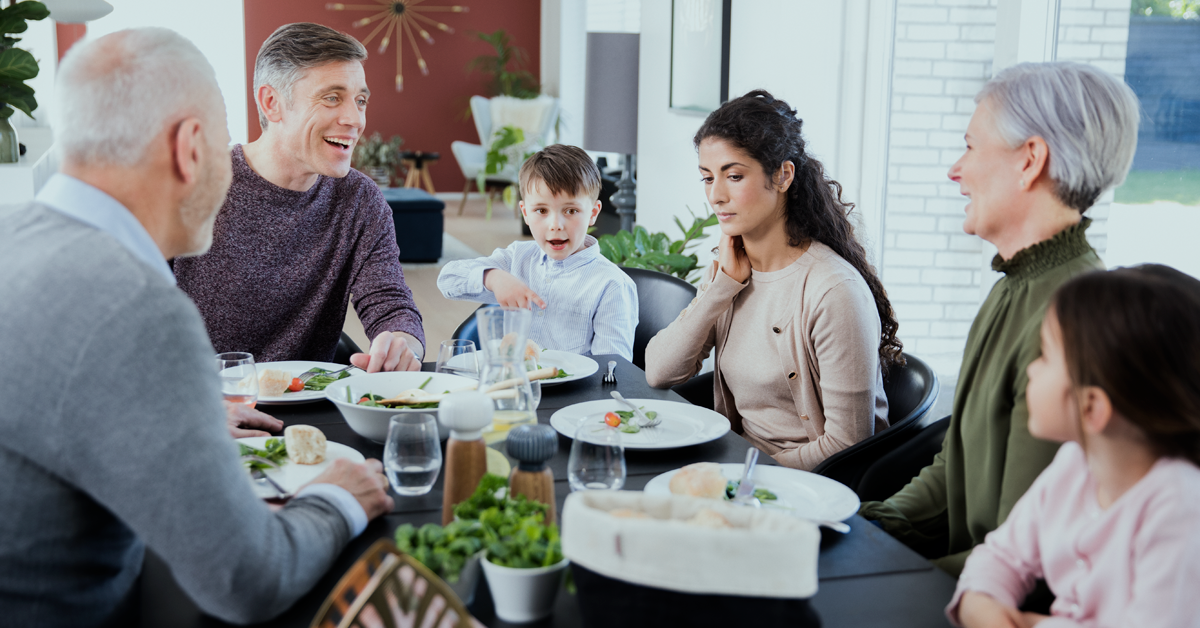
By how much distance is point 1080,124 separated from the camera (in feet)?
4.16

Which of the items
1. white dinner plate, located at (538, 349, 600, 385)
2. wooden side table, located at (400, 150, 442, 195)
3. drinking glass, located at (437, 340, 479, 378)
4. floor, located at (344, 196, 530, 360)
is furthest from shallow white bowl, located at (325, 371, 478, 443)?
wooden side table, located at (400, 150, 442, 195)

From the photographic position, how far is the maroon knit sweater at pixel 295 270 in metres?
2.27

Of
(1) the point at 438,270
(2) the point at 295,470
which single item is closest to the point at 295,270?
(2) the point at 295,470

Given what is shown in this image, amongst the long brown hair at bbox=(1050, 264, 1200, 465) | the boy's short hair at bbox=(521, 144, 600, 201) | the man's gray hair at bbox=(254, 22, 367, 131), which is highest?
the man's gray hair at bbox=(254, 22, 367, 131)

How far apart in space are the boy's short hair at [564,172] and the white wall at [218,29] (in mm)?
8712

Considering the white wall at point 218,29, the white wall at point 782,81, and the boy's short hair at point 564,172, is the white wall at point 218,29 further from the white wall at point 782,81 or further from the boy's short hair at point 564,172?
the boy's short hair at point 564,172

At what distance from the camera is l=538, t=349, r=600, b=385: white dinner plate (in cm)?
190

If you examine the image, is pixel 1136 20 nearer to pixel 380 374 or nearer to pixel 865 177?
pixel 865 177

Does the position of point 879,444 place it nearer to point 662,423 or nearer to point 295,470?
point 662,423

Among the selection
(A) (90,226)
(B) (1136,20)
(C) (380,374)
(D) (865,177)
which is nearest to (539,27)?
(D) (865,177)

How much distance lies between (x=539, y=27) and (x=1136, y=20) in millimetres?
9928

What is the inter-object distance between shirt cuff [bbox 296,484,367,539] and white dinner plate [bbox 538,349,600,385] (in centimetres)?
78

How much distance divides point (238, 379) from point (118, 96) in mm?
696

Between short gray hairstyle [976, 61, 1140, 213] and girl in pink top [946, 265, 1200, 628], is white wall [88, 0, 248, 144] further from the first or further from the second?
girl in pink top [946, 265, 1200, 628]
